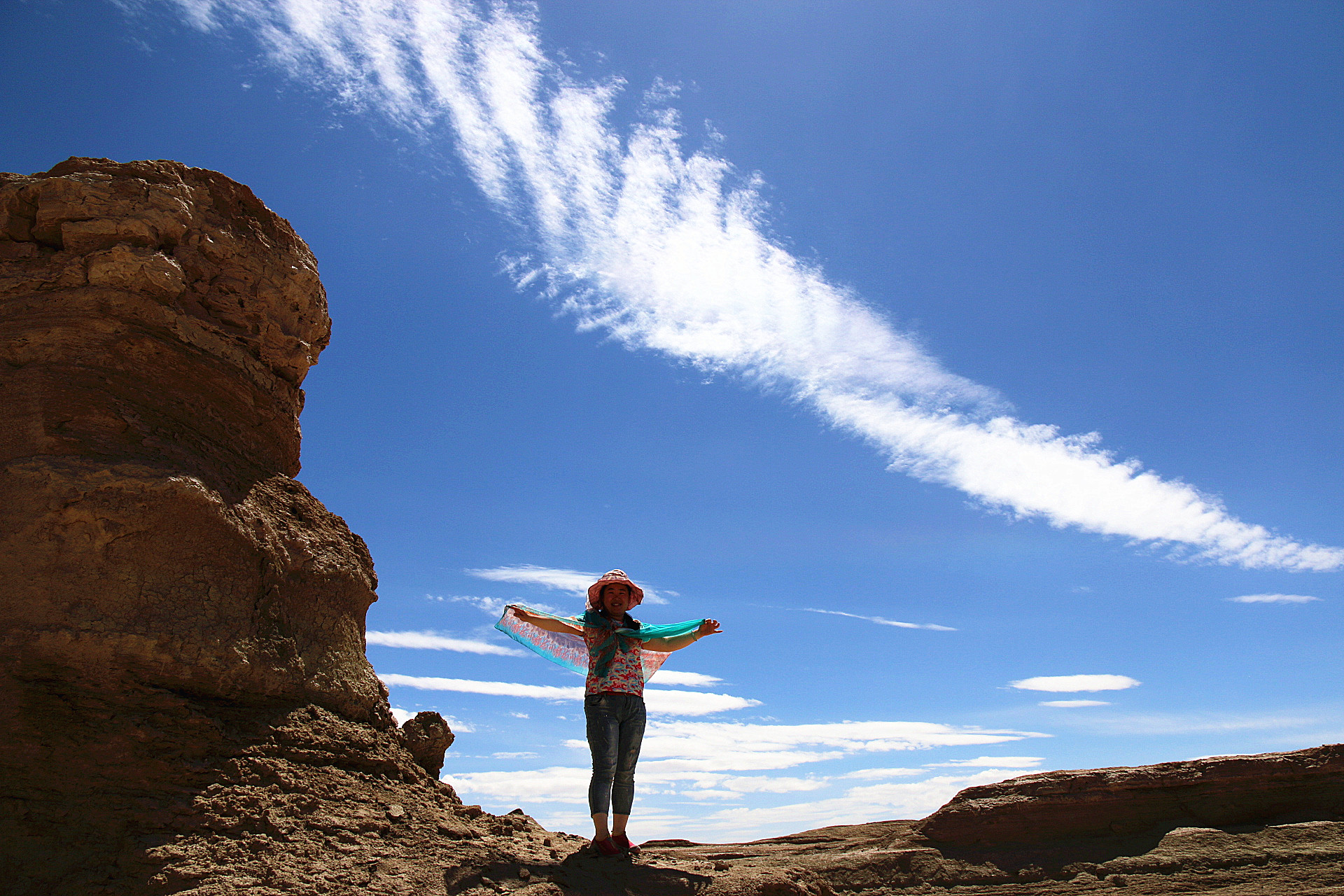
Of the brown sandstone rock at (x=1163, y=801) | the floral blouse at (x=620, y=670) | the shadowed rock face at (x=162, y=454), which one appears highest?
the shadowed rock face at (x=162, y=454)

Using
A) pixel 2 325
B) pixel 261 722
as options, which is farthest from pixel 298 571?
pixel 2 325

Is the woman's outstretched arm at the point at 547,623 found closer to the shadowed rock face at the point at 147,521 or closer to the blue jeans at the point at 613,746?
the blue jeans at the point at 613,746

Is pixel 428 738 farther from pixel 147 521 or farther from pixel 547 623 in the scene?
pixel 147 521

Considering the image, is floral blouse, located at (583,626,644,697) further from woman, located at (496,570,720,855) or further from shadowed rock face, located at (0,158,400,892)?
shadowed rock face, located at (0,158,400,892)

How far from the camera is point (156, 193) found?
15.7 ft

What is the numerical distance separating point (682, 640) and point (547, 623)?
960mm

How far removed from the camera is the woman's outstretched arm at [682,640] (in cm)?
554

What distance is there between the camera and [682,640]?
220 inches

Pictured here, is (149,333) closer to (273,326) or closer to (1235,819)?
(273,326)

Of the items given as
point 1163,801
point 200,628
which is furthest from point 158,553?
point 1163,801

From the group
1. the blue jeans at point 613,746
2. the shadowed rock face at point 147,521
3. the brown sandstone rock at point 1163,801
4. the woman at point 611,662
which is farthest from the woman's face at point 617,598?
the brown sandstone rock at point 1163,801

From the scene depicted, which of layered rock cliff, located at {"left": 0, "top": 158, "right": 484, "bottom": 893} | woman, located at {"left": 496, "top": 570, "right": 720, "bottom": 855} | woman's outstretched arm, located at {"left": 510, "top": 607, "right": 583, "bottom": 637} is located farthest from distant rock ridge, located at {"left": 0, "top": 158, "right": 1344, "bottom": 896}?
woman's outstretched arm, located at {"left": 510, "top": 607, "right": 583, "bottom": 637}

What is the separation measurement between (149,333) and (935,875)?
6.92m

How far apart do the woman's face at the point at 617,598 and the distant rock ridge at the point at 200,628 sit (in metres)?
1.48
